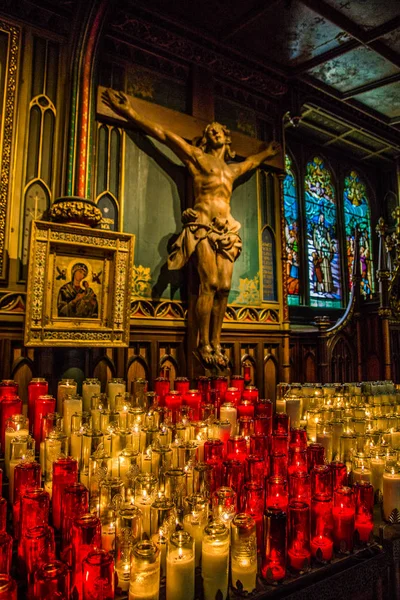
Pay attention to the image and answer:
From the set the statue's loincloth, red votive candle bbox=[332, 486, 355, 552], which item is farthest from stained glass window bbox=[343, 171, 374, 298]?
red votive candle bbox=[332, 486, 355, 552]

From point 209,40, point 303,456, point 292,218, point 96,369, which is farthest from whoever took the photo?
point 292,218

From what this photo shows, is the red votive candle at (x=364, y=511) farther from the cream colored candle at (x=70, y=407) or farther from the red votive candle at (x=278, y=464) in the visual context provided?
the cream colored candle at (x=70, y=407)

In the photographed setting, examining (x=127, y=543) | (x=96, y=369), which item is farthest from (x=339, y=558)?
(x=96, y=369)

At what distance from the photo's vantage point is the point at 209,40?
16.0ft

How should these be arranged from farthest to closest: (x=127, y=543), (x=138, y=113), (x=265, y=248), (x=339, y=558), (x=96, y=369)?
(x=265, y=248), (x=138, y=113), (x=96, y=369), (x=339, y=558), (x=127, y=543)

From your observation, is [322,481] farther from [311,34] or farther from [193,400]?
[311,34]

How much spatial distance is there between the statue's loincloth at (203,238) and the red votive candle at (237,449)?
87.2 inches

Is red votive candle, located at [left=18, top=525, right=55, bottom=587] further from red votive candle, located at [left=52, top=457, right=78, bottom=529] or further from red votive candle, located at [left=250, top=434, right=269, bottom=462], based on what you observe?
red votive candle, located at [left=250, top=434, right=269, bottom=462]

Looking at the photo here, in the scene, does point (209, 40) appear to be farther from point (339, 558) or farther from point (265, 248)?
point (339, 558)

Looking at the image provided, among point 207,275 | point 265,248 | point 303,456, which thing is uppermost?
point 265,248

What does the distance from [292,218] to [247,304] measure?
2975 mm

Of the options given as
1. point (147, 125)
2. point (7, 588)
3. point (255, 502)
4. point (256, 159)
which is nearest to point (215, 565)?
point (255, 502)

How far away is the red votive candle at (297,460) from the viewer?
6.38ft

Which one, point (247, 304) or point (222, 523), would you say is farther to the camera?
point (247, 304)
